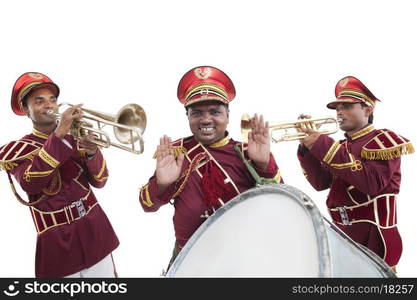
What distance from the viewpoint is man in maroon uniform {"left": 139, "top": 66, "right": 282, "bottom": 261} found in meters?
3.44

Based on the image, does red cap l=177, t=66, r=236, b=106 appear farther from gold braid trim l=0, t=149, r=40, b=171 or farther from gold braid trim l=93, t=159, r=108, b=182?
gold braid trim l=0, t=149, r=40, b=171

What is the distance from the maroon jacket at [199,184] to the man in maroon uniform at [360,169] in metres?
0.46

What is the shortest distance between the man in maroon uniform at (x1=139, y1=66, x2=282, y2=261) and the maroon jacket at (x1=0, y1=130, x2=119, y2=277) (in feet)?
1.59

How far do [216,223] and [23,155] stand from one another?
4.23ft

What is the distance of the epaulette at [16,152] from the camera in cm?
369

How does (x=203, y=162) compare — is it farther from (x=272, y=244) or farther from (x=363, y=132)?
(x=363, y=132)

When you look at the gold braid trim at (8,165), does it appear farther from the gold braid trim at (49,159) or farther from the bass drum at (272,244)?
the bass drum at (272,244)

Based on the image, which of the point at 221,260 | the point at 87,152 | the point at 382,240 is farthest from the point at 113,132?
the point at 382,240

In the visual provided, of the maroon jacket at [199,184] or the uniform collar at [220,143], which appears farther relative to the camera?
the uniform collar at [220,143]

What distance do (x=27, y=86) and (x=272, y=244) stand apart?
1873 mm

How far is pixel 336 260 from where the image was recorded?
2.72 meters

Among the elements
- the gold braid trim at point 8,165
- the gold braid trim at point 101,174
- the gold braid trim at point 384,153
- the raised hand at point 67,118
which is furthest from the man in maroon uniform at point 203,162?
the gold braid trim at point 8,165

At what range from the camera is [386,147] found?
3.76 meters

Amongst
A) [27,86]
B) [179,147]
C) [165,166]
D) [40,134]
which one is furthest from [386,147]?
[27,86]
